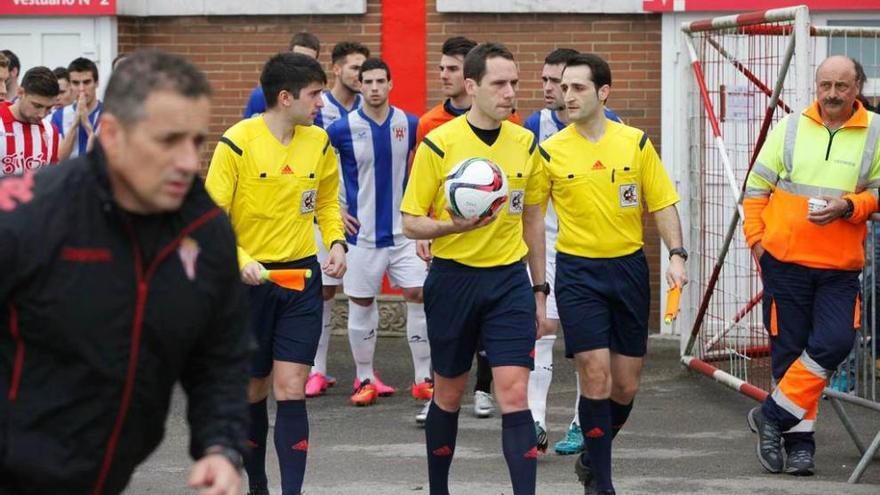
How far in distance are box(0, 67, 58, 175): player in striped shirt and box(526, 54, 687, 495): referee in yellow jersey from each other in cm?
404

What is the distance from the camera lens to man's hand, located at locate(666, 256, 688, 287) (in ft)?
24.7

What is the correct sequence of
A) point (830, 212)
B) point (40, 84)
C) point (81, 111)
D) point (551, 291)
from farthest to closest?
point (81, 111) → point (40, 84) → point (551, 291) → point (830, 212)

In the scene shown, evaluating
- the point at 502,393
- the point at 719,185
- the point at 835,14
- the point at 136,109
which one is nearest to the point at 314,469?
the point at 502,393

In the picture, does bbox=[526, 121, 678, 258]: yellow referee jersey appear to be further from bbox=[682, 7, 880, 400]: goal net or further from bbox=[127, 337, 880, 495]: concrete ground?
bbox=[682, 7, 880, 400]: goal net

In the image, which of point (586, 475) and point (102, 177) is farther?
A: point (586, 475)

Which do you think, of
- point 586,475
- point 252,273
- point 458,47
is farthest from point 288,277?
point 458,47

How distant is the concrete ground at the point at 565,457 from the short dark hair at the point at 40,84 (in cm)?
218

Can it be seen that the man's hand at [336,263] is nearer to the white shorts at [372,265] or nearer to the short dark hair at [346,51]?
the white shorts at [372,265]

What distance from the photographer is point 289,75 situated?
293 inches

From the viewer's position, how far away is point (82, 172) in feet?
12.5

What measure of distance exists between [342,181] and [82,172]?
6961 millimetres

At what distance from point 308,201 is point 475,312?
A: 3.46 feet

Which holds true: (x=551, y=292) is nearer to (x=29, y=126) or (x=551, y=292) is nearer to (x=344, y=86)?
(x=344, y=86)

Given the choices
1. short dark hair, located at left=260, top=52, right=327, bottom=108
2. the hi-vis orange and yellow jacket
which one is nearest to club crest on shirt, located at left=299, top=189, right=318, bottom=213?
short dark hair, located at left=260, top=52, right=327, bottom=108
